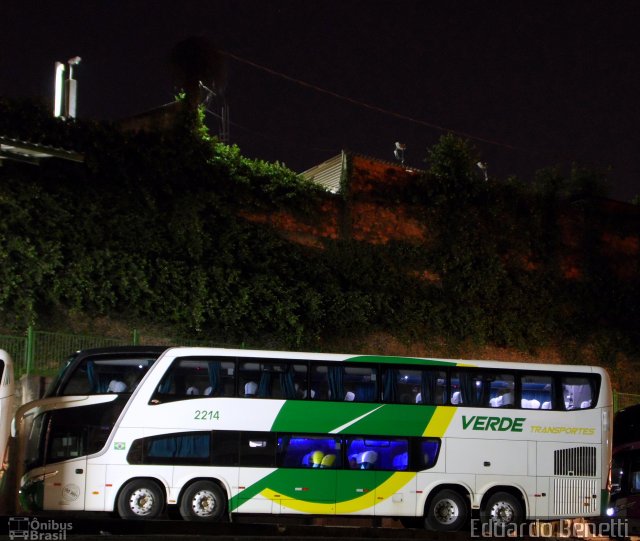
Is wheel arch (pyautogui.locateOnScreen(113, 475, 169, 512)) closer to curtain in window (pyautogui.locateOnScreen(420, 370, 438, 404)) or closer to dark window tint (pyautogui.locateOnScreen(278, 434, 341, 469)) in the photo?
dark window tint (pyautogui.locateOnScreen(278, 434, 341, 469))

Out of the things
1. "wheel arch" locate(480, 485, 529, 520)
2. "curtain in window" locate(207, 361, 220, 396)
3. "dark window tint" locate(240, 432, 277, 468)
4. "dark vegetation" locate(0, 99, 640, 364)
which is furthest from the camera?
"dark vegetation" locate(0, 99, 640, 364)

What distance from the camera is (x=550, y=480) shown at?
1923 cm

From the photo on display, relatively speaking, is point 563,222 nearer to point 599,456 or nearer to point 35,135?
point 599,456

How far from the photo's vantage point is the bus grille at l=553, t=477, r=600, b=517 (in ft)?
63.0

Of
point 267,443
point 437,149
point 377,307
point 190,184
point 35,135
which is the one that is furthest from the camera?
point 437,149

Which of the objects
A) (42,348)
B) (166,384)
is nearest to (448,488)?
(166,384)

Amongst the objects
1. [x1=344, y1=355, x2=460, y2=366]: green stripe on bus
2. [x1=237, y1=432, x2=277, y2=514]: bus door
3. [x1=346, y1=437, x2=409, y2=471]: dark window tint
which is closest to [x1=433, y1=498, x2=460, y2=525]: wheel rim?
[x1=346, y1=437, x2=409, y2=471]: dark window tint

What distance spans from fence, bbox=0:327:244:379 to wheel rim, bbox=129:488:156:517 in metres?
5.68

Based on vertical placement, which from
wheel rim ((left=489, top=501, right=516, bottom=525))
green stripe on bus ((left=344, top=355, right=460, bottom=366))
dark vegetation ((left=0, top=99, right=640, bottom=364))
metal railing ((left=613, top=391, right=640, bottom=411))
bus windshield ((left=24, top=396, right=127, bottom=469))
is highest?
dark vegetation ((left=0, top=99, right=640, bottom=364))

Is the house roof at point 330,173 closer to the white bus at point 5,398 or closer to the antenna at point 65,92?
the antenna at point 65,92

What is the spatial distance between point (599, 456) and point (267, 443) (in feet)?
22.5

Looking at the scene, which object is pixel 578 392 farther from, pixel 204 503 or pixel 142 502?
pixel 142 502

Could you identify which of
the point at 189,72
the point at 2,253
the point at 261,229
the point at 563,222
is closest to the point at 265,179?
the point at 261,229

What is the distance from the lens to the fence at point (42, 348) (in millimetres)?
21875
